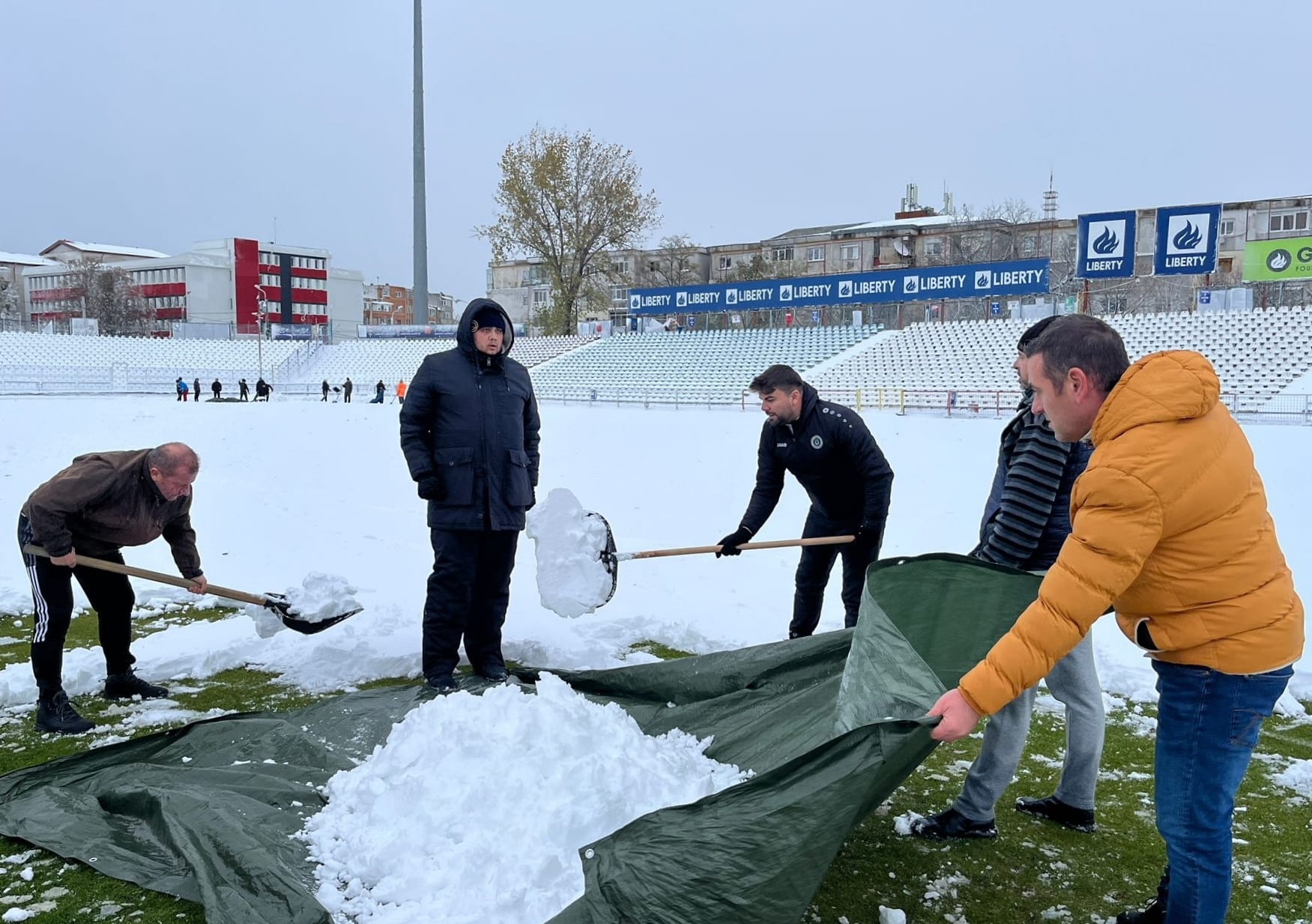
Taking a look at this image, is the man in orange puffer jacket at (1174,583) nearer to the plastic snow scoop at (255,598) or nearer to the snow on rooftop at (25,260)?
the plastic snow scoop at (255,598)

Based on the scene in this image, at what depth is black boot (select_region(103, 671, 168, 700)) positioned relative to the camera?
411cm

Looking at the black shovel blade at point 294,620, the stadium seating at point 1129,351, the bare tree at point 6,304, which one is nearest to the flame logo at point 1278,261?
the stadium seating at point 1129,351

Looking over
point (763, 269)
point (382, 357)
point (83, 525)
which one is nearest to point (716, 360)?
point (382, 357)

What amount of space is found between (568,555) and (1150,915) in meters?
2.71

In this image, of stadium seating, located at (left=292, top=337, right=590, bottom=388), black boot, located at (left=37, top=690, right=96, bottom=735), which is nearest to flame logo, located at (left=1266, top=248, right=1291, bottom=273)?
stadium seating, located at (left=292, top=337, right=590, bottom=388)

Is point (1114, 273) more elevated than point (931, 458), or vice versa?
point (1114, 273)

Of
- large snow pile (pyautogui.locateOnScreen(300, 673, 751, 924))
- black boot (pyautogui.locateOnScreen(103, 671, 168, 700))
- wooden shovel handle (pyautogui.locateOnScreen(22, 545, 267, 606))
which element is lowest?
black boot (pyautogui.locateOnScreen(103, 671, 168, 700))

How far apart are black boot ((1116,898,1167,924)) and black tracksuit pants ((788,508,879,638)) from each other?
2.17 meters

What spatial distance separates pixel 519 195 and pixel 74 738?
3833cm

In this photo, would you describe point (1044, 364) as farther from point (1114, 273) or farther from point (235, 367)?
point (235, 367)

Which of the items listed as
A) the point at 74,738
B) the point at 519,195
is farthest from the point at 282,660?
the point at 519,195

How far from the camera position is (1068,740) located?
2.80m

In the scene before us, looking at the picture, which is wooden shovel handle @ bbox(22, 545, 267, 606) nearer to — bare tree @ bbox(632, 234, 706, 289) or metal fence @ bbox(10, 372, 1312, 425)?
metal fence @ bbox(10, 372, 1312, 425)

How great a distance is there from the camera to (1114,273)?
23688 mm
